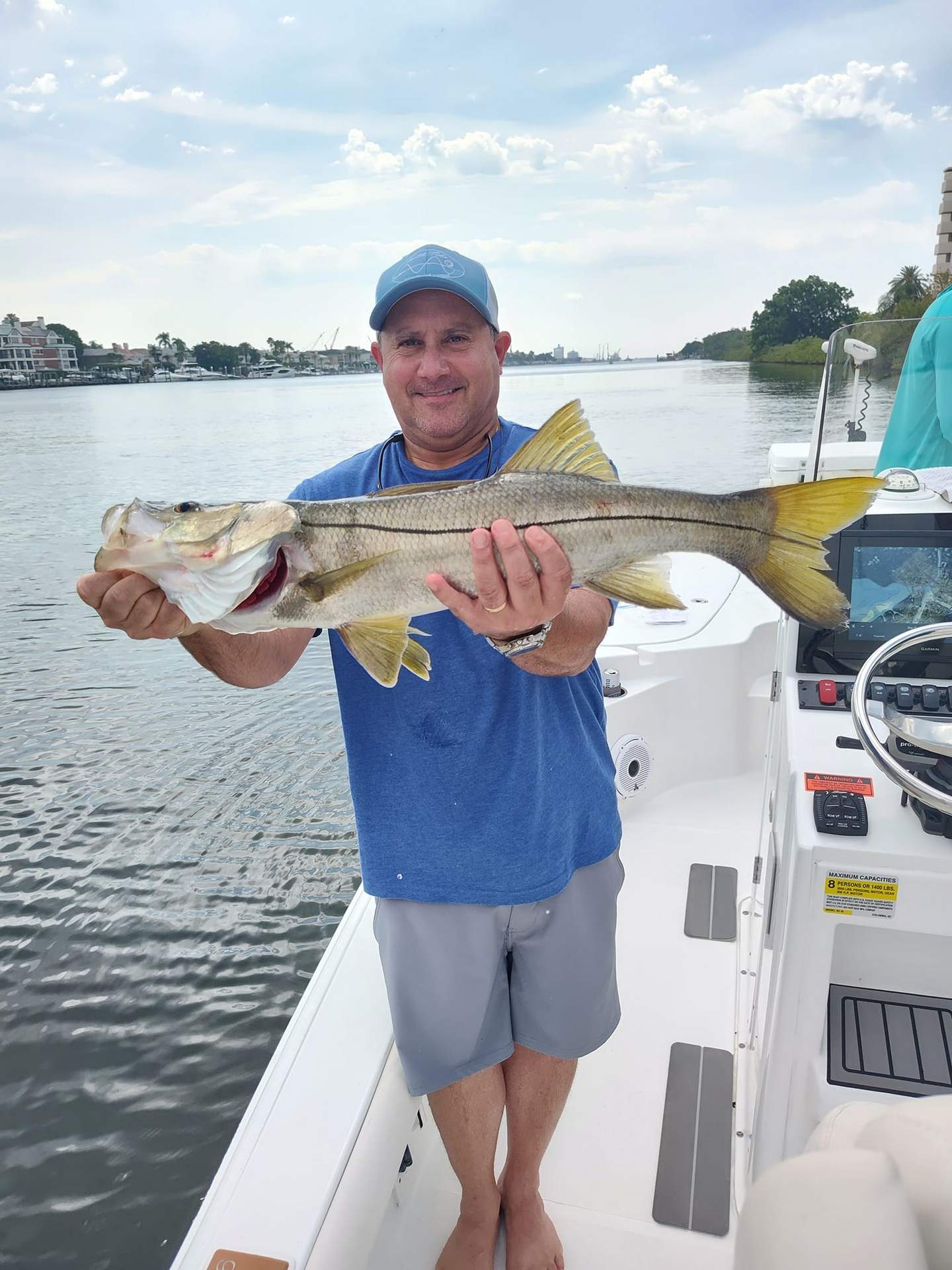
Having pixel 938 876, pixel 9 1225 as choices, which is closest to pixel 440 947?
pixel 938 876

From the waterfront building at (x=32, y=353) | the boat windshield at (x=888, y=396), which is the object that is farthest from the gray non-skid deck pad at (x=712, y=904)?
the waterfront building at (x=32, y=353)

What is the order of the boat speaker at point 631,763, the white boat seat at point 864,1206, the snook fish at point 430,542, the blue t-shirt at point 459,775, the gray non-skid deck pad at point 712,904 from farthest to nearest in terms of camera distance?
the boat speaker at point 631,763
the gray non-skid deck pad at point 712,904
the blue t-shirt at point 459,775
the snook fish at point 430,542
the white boat seat at point 864,1206

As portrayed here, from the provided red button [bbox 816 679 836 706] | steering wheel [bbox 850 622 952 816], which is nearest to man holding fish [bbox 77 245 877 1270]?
steering wheel [bbox 850 622 952 816]

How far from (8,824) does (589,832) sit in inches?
287

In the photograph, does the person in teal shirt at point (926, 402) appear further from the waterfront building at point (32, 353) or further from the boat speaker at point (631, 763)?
the waterfront building at point (32, 353)

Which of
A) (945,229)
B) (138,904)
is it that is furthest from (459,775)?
(945,229)

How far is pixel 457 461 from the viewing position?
232cm

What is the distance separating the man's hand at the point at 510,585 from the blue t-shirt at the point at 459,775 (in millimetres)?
312

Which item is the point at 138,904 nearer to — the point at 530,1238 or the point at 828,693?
the point at 530,1238

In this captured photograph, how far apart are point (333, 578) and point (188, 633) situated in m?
0.40

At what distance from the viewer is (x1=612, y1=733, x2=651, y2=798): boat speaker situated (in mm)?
4277

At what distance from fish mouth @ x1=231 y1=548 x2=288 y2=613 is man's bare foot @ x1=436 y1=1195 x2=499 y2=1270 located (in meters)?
1.88

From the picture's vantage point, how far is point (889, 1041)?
2098 millimetres

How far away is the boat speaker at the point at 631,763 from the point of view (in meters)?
4.28
